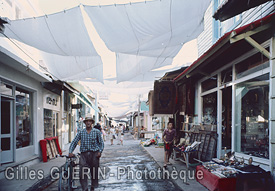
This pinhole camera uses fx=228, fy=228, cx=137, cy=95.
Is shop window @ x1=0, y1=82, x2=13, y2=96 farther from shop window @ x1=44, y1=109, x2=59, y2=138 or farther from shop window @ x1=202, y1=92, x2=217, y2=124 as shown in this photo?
shop window @ x1=202, y1=92, x2=217, y2=124

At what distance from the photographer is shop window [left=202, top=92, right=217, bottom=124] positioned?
8137 millimetres

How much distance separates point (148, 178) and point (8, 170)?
4316mm

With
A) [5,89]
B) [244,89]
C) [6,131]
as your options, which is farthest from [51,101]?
[244,89]

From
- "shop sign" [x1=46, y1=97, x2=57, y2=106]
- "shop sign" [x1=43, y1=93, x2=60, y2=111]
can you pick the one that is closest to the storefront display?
"shop sign" [x1=43, y1=93, x2=60, y2=111]

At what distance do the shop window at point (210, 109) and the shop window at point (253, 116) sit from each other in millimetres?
1755

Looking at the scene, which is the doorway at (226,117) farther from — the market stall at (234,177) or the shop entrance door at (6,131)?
the shop entrance door at (6,131)

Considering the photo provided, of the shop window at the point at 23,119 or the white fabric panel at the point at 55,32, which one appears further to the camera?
the shop window at the point at 23,119

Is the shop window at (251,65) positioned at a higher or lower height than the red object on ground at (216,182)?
higher

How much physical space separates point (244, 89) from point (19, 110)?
7.89 m

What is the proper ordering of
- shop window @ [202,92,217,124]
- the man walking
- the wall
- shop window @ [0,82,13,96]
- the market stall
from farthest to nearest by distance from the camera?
shop window @ [202,92,217,124] → the wall → shop window @ [0,82,13,96] → the man walking → the market stall

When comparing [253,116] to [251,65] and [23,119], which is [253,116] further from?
[23,119]

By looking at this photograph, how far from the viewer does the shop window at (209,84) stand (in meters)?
8.16

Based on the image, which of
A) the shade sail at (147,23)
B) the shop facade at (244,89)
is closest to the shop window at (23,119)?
the shade sail at (147,23)

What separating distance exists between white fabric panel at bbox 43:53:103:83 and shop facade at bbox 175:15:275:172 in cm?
445
